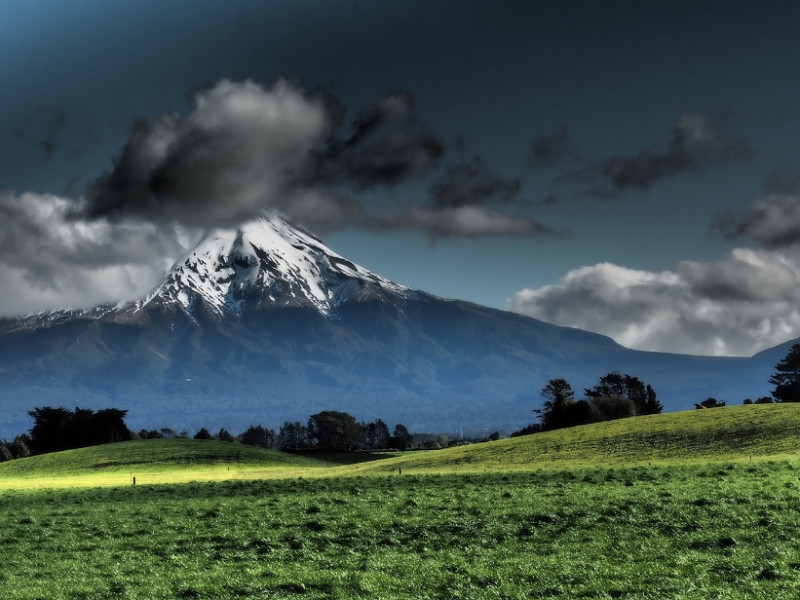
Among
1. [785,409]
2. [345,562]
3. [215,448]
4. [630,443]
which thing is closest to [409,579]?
[345,562]

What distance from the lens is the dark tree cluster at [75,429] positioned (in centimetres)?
17825

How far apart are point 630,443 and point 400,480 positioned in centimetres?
3179

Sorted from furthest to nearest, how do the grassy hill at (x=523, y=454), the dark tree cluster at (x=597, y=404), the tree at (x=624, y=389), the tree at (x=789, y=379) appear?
the tree at (x=624, y=389)
the tree at (x=789, y=379)
the dark tree cluster at (x=597, y=404)
the grassy hill at (x=523, y=454)

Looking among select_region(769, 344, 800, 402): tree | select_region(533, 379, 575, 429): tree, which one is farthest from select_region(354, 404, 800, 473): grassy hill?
select_region(769, 344, 800, 402): tree

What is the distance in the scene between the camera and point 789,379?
593ft

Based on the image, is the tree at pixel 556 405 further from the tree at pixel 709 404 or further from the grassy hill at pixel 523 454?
the grassy hill at pixel 523 454

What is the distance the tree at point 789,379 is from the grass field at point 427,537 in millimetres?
129487

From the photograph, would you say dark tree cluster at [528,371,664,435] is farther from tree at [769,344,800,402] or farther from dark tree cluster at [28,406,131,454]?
dark tree cluster at [28,406,131,454]

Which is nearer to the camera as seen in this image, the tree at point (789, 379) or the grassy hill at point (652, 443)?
the grassy hill at point (652, 443)

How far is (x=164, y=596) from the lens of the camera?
875 inches

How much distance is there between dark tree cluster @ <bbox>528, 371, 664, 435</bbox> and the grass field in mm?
101680

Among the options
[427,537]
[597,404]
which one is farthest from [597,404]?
[427,537]

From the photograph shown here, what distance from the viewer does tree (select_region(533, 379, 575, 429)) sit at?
156625 millimetres

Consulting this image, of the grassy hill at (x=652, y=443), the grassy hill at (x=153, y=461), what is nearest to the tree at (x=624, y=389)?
the grassy hill at (x=153, y=461)
